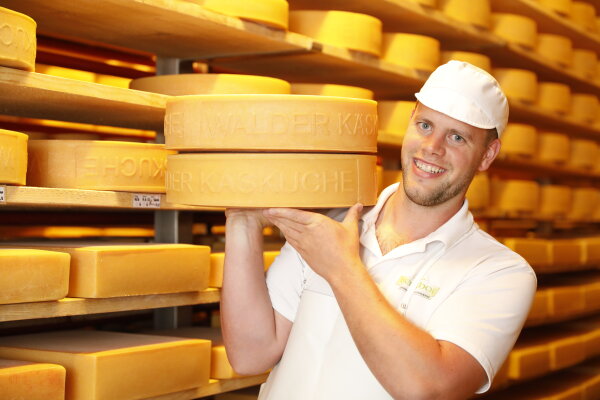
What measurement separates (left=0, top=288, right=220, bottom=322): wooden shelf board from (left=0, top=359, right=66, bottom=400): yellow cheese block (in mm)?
121

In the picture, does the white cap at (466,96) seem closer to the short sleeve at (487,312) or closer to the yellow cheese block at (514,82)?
the short sleeve at (487,312)

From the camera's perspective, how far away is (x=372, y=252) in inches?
79.4

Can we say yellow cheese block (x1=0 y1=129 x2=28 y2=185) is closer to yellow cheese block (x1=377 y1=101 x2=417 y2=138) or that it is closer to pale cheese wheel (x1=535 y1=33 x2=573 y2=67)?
yellow cheese block (x1=377 y1=101 x2=417 y2=138)

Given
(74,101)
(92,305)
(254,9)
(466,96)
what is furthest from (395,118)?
(92,305)

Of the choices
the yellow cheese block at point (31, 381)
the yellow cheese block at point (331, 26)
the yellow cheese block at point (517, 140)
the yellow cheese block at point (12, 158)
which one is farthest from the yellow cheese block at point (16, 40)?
the yellow cheese block at point (517, 140)

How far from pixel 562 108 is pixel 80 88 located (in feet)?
10.2

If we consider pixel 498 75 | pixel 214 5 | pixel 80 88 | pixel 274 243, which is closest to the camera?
pixel 80 88

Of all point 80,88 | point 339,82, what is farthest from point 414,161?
point 339,82

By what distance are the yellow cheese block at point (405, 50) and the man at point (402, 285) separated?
4.12 ft

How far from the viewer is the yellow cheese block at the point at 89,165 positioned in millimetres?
2176

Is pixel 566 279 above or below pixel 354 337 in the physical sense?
below

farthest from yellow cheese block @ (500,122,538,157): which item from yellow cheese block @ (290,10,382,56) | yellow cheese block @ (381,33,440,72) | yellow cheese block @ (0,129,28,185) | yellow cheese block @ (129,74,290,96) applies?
yellow cheese block @ (0,129,28,185)

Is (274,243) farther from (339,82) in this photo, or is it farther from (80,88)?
(80,88)

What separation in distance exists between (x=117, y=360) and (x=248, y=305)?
1.36 ft
